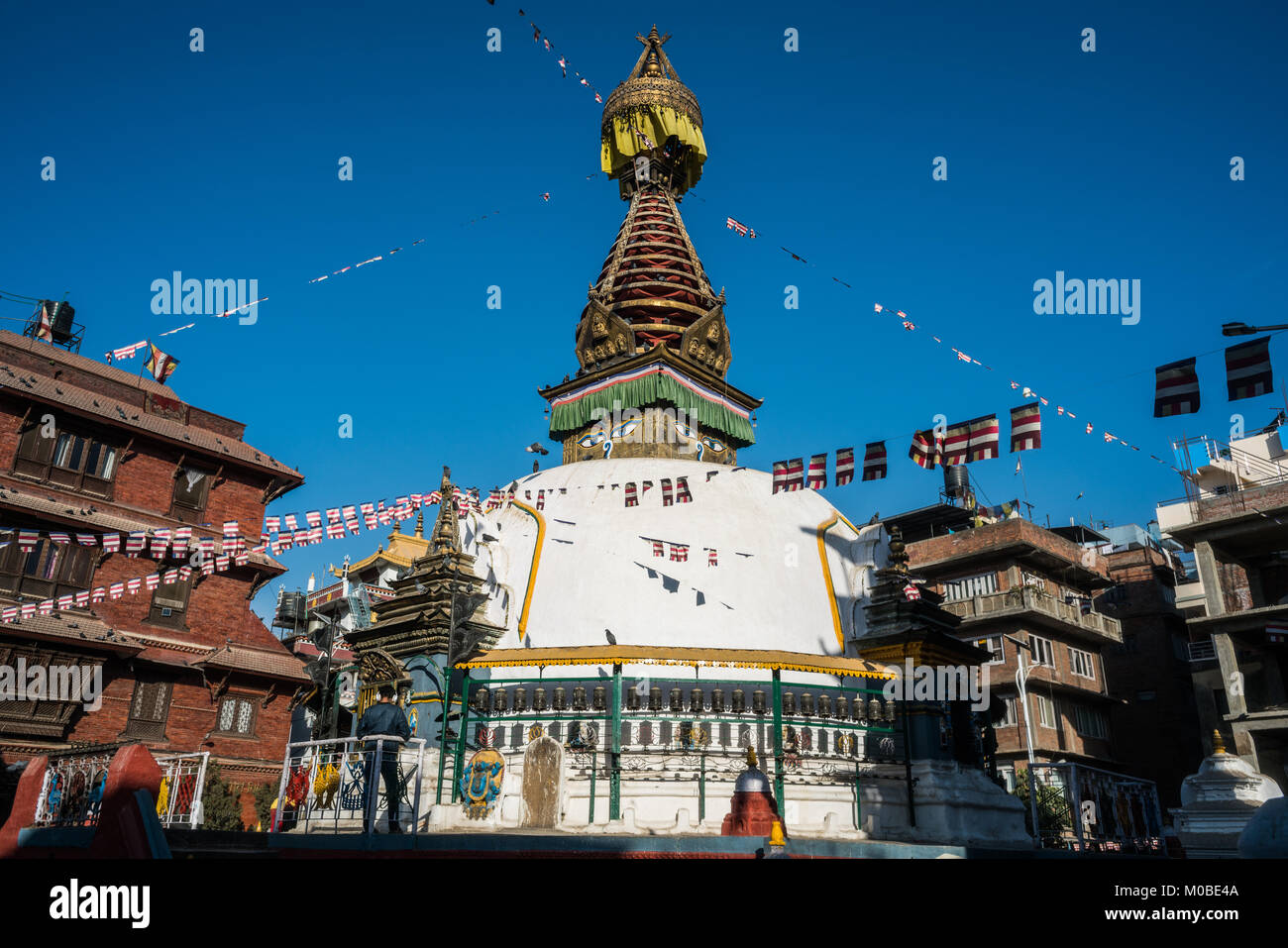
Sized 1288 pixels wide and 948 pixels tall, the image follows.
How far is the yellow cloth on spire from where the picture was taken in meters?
35.1

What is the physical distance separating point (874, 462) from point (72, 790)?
16501mm

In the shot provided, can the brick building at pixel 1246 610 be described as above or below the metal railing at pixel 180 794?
above

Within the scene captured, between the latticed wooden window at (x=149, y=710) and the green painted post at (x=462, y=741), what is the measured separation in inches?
492

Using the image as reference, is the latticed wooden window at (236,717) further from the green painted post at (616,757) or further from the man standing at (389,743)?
the man standing at (389,743)

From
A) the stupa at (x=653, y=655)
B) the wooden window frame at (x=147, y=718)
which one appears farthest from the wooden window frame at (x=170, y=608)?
the stupa at (x=653, y=655)

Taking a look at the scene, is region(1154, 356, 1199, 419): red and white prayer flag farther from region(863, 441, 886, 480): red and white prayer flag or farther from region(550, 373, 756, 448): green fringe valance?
region(550, 373, 756, 448): green fringe valance

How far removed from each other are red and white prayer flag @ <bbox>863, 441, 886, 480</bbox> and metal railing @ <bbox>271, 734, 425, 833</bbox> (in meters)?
11.6

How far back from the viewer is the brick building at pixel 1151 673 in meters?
37.8

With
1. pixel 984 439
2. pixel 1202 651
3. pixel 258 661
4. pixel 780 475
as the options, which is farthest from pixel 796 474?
pixel 1202 651
